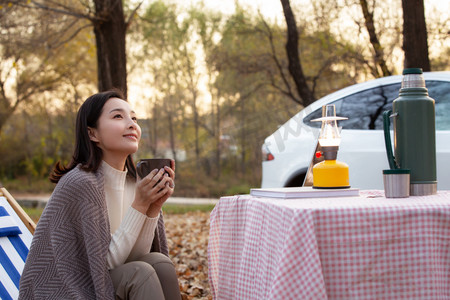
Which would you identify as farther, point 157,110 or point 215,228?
point 157,110

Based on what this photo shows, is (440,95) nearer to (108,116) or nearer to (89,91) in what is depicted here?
(108,116)

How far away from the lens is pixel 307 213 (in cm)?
164

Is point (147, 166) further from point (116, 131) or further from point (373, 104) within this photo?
point (373, 104)

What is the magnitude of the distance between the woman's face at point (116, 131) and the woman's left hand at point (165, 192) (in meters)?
0.22

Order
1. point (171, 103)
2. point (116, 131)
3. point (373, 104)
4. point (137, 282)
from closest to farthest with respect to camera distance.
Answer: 1. point (137, 282)
2. point (116, 131)
3. point (373, 104)
4. point (171, 103)

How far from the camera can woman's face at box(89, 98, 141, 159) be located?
7.74ft

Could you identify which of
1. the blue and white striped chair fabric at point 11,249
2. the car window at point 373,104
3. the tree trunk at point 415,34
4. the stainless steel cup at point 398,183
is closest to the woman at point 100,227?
the blue and white striped chair fabric at point 11,249

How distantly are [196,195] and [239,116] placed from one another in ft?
16.4

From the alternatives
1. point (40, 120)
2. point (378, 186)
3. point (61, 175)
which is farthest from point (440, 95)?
point (40, 120)

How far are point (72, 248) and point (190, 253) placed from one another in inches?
160

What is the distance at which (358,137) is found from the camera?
16.2 feet

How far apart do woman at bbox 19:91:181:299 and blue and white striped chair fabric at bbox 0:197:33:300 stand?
0.56 meters

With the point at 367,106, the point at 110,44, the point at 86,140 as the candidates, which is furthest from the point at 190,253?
the point at 86,140

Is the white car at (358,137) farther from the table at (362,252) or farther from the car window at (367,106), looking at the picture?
the table at (362,252)
